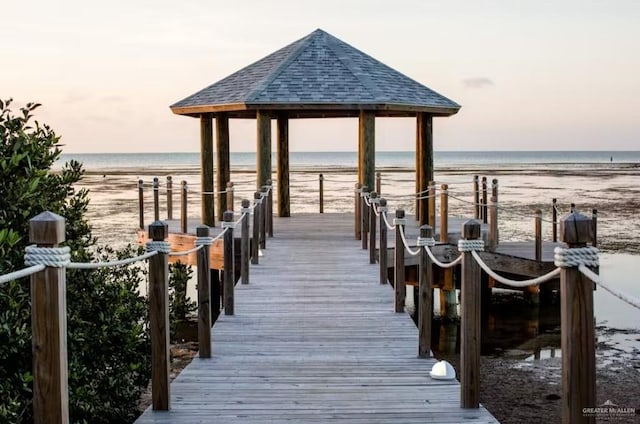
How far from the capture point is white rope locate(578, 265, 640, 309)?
2744mm

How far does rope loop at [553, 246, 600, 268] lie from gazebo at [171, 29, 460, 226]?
38.1 feet

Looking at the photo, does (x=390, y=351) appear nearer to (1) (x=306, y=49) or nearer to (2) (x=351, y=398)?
(2) (x=351, y=398)

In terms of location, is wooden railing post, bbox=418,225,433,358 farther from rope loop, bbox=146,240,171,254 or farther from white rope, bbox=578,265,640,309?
white rope, bbox=578,265,640,309

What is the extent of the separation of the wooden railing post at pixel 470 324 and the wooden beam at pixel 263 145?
34.6 feet

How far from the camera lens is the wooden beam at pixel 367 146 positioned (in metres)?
15.0

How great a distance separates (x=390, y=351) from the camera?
662 cm

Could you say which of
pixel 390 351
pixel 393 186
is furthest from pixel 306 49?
pixel 393 186

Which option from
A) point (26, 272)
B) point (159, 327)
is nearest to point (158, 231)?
point (159, 327)

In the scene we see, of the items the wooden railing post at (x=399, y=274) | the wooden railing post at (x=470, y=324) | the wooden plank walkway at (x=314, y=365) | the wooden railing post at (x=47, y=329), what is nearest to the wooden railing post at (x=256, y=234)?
the wooden plank walkway at (x=314, y=365)

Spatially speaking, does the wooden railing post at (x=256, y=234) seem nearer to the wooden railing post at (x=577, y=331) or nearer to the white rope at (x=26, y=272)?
the white rope at (x=26, y=272)

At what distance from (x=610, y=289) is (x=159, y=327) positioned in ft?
9.17

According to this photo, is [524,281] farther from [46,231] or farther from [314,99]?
[314,99]

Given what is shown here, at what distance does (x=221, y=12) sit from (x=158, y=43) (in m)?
7.63

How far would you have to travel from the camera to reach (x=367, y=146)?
14992mm
